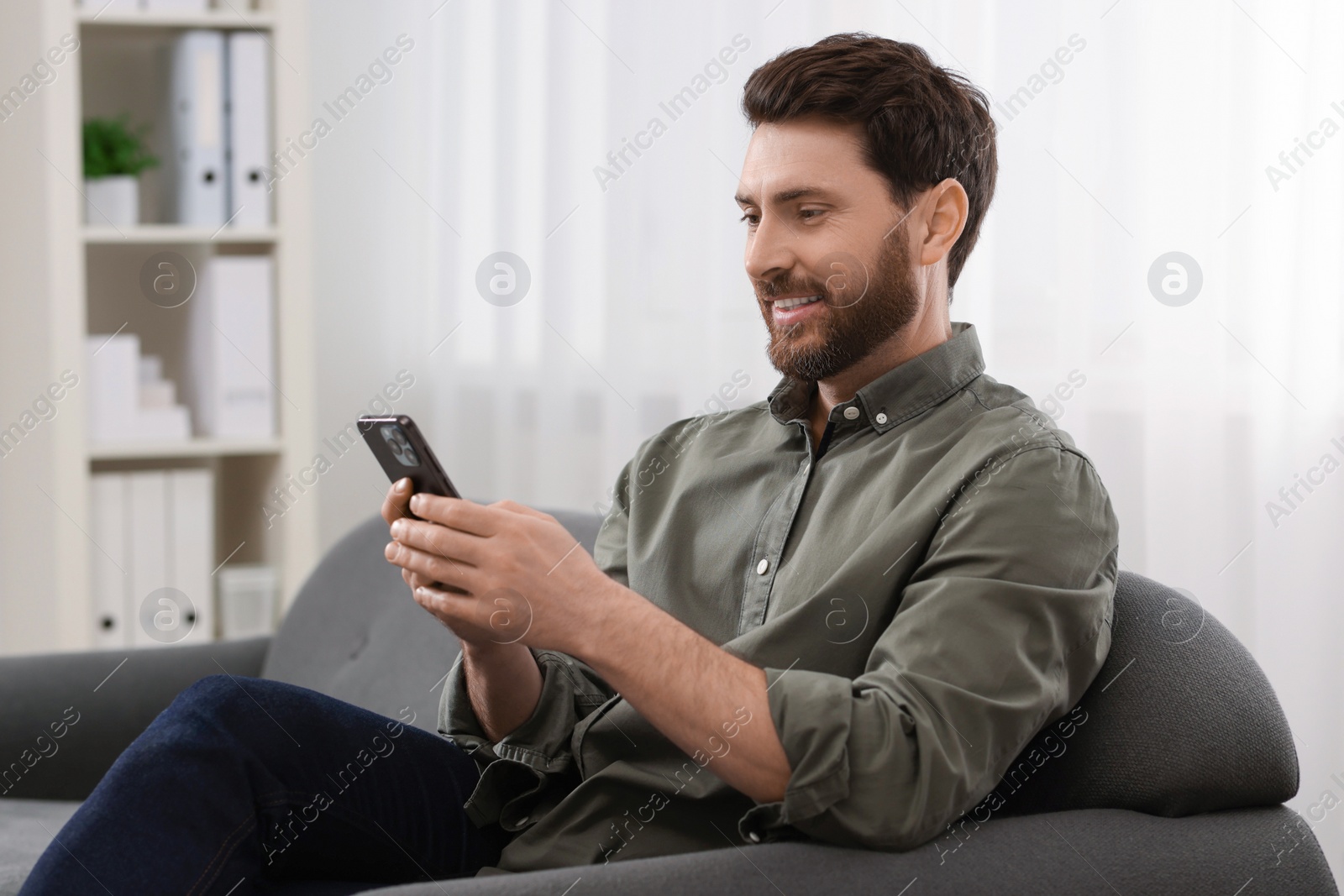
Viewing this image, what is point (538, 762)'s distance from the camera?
122cm

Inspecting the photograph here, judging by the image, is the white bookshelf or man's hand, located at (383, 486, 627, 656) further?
the white bookshelf

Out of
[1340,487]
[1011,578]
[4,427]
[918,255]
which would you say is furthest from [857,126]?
[4,427]

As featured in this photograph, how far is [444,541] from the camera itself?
3.30 feet

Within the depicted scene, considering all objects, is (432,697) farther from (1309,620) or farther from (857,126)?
(1309,620)

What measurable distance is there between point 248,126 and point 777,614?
5.40 ft

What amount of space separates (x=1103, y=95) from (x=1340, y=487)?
1.87ft

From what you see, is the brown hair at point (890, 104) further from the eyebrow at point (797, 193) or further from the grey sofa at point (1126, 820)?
the grey sofa at point (1126, 820)

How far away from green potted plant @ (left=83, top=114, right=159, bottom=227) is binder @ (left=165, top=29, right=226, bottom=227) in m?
0.09

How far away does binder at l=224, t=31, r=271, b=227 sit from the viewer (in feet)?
7.66

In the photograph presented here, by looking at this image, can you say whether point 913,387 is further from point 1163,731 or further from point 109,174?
point 109,174

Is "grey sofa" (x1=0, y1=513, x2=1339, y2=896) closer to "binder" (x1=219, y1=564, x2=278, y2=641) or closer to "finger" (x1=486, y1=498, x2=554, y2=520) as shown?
"finger" (x1=486, y1=498, x2=554, y2=520)

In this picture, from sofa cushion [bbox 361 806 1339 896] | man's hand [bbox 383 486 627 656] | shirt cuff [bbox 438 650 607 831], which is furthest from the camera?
shirt cuff [bbox 438 650 607 831]

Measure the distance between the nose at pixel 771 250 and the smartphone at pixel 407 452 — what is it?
1.27 feet

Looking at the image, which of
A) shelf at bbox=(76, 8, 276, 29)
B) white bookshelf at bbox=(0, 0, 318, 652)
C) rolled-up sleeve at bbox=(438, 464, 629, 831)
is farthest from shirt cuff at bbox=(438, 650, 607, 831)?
shelf at bbox=(76, 8, 276, 29)
